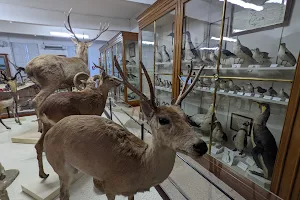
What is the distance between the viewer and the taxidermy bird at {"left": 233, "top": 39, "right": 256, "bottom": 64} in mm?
1554

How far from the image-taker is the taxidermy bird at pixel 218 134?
6.15ft

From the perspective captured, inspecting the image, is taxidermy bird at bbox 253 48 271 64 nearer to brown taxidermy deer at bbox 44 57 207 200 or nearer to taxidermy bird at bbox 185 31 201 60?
taxidermy bird at bbox 185 31 201 60

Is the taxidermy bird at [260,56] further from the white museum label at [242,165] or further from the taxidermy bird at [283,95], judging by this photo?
the white museum label at [242,165]

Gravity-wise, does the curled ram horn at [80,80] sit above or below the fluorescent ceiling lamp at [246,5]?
below

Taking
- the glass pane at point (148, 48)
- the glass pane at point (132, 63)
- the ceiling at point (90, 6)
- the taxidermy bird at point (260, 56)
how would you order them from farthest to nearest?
the glass pane at point (132, 63), the ceiling at point (90, 6), the glass pane at point (148, 48), the taxidermy bird at point (260, 56)

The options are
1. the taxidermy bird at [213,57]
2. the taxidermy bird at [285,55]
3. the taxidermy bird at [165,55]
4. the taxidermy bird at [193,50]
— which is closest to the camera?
the taxidermy bird at [285,55]

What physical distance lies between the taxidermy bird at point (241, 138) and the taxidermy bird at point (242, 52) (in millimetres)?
716

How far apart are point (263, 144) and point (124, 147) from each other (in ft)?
4.52

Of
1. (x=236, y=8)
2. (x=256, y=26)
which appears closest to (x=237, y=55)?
(x=256, y=26)

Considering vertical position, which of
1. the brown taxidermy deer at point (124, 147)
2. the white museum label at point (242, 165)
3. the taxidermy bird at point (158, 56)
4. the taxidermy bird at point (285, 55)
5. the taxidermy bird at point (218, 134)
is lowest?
the white museum label at point (242, 165)

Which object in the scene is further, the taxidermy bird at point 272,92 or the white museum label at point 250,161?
the white museum label at point 250,161

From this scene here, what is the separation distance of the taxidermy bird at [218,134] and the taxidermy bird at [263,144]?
0.36 m

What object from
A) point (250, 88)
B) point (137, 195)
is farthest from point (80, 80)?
point (250, 88)

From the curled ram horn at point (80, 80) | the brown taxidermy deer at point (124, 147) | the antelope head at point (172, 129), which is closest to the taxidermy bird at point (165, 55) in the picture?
the curled ram horn at point (80, 80)
